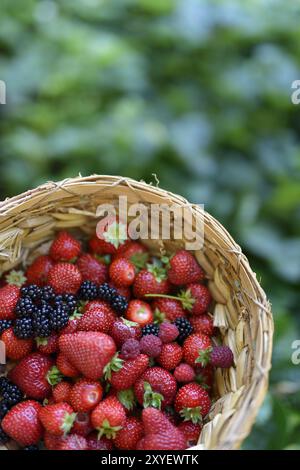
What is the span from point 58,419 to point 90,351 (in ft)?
0.46

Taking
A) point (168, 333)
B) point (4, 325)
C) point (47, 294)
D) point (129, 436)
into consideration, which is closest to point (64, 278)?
point (47, 294)

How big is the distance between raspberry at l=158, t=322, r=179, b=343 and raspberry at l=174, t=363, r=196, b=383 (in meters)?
0.06

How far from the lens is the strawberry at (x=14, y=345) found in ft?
3.67

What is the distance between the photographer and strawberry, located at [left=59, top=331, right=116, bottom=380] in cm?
105

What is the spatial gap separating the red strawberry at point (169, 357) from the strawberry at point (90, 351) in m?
0.13

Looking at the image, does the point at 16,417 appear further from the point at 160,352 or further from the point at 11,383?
the point at 160,352

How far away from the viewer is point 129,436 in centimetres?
105

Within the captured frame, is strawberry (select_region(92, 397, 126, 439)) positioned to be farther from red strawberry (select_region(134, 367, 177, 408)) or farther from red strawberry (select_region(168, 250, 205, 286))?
red strawberry (select_region(168, 250, 205, 286))

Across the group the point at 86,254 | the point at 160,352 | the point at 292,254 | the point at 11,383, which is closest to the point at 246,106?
the point at 292,254

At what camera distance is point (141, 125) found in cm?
226

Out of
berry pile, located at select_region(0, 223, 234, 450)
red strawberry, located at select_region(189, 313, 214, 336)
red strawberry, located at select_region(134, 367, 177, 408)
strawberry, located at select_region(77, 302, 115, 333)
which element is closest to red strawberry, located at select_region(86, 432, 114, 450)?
berry pile, located at select_region(0, 223, 234, 450)
